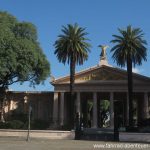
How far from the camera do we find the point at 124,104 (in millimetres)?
82125

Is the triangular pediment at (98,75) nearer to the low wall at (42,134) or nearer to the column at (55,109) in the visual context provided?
the column at (55,109)

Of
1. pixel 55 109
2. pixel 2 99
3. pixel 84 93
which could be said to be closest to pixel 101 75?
pixel 84 93

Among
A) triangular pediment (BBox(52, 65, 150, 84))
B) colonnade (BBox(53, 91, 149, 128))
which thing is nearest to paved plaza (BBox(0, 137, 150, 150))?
colonnade (BBox(53, 91, 149, 128))

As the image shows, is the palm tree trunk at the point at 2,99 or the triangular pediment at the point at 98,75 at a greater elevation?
the triangular pediment at the point at 98,75

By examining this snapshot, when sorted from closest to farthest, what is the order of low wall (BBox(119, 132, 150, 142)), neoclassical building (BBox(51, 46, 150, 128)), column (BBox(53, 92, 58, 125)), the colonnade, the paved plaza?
the paved plaza
low wall (BBox(119, 132, 150, 142))
the colonnade
neoclassical building (BBox(51, 46, 150, 128))
column (BBox(53, 92, 58, 125))

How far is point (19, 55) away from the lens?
60531 millimetres

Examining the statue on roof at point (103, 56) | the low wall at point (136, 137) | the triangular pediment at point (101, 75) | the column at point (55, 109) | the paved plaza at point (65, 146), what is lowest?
the paved plaza at point (65, 146)

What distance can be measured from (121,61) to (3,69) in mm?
17917

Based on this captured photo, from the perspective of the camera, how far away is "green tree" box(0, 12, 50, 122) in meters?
58.2

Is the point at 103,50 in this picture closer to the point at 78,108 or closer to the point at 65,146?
the point at 78,108

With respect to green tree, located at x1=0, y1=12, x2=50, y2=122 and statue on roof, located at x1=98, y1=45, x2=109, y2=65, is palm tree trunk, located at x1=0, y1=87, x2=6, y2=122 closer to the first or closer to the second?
green tree, located at x1=0, y1=12, x2=50, y2=122

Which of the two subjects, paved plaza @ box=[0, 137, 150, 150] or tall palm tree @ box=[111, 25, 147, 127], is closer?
paved plaza @ box=[0, 137, 150, 150]

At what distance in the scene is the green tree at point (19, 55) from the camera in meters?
58.2

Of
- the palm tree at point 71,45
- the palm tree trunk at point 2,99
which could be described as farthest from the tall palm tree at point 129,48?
the palm tree trunk at point 2,99
